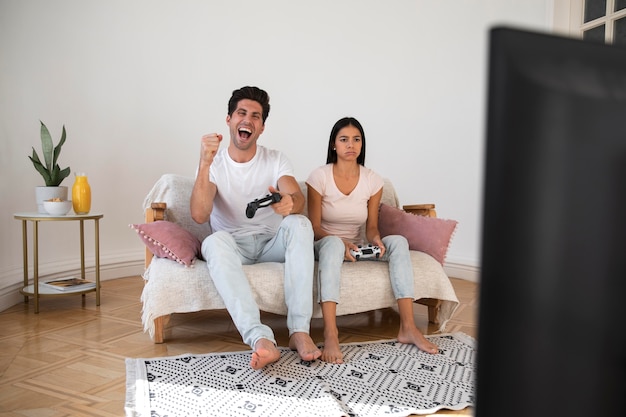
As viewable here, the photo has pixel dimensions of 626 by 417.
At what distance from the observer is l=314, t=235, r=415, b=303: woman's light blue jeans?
2.17m

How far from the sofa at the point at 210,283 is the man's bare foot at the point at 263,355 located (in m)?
0.33

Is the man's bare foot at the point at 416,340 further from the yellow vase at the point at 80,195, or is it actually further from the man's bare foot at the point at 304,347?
the yellow vase at the point at 80,195

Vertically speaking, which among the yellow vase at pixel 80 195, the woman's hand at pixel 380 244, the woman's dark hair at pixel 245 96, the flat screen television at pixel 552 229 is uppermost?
the woman's dark hair at pixel 245 96

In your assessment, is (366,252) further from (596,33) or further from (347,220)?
(596,33)

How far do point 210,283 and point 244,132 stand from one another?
69cm

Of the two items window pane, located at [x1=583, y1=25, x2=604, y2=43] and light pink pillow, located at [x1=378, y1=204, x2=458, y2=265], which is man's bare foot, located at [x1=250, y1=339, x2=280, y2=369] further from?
window pane, located at [x1=583, y1=25, x2=604, y2=43]

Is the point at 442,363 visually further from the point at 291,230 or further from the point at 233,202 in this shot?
the point at 233,202

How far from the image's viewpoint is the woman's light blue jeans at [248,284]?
196cm

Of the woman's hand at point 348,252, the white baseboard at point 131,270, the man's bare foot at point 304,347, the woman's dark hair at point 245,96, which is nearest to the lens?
the man's bare foot at point 304,347

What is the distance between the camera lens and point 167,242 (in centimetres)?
222

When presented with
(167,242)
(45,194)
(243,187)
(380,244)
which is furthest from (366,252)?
(45,194)

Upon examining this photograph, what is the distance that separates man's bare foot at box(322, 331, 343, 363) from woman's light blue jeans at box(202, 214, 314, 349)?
0.09 m

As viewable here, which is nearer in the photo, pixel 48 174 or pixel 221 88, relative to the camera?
pixel 48 174

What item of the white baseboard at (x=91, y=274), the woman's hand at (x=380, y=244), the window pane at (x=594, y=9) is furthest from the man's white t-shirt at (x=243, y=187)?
the window pane at (x=594, y=9)
